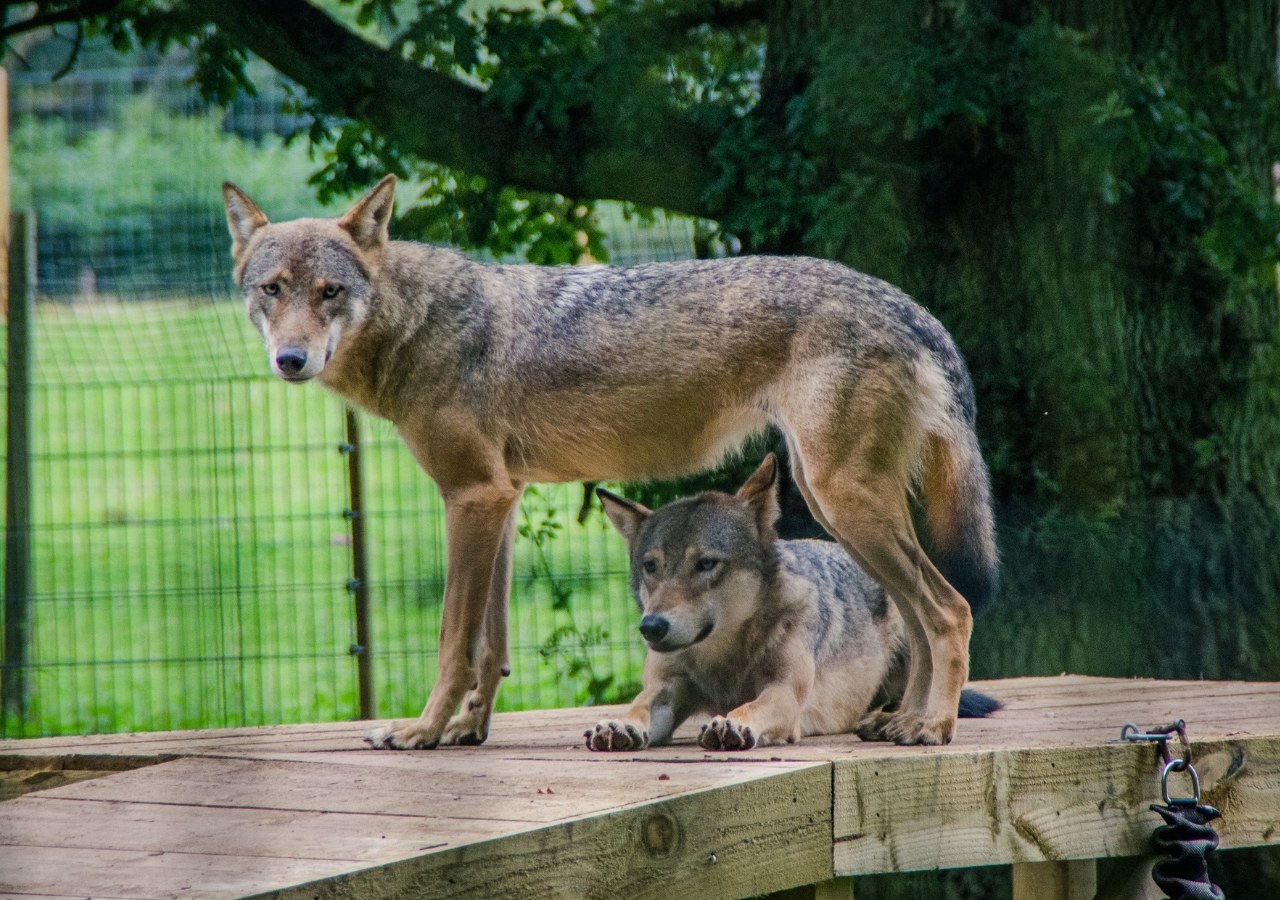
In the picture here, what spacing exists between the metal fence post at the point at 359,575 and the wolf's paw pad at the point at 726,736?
8.75ft

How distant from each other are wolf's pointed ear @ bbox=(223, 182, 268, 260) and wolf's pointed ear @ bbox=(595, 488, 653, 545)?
1.11m

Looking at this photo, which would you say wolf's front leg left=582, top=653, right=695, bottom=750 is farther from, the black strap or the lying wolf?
the black strap

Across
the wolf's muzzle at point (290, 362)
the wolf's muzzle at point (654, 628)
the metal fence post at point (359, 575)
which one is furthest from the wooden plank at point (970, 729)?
the metal fence post at point (359, 575)

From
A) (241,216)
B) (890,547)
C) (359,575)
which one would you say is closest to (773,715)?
(890,547)

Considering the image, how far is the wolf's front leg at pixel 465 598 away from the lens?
10.5 feet

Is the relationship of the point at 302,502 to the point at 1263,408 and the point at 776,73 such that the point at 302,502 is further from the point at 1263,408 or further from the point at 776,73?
the point at 1263,408

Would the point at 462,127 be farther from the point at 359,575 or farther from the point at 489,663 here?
the point at 489,663

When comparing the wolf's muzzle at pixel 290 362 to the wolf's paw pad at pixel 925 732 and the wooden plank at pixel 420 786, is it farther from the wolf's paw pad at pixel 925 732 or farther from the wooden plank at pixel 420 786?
the wolf's paw pad at pixel 925 732

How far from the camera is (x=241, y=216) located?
138 inches

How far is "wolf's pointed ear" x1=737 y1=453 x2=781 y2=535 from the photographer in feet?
11.5

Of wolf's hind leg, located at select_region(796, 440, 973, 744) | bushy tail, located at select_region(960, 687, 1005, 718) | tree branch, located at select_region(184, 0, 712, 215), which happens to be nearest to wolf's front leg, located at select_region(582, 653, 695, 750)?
wolf's hind leg, located at select_region(796, 440, 973, 744)

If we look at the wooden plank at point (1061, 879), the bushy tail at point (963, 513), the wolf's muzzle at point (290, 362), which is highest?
the wolf's muzzle at point (290, 362)

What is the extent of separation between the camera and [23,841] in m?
2.15

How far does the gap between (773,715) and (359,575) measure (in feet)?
9.47
